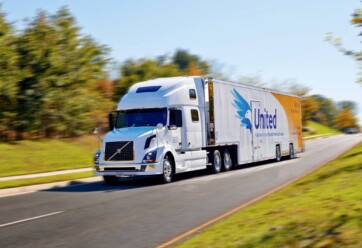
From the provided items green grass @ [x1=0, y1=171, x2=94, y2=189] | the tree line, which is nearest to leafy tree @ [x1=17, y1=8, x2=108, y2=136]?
the tree line

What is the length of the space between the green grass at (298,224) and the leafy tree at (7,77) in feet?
71.1

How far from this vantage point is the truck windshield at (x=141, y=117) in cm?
1777

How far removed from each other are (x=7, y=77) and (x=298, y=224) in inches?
966

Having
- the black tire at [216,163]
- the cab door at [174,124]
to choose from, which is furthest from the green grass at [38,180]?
the black tire at [216,163]

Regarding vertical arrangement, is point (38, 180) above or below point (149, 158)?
below

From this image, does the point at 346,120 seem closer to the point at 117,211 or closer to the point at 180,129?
the point at 180,129

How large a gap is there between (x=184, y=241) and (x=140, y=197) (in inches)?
235

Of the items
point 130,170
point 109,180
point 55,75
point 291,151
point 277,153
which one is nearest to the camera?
A: point 130,170

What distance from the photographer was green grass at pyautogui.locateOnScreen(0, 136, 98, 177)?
2398 centimetres

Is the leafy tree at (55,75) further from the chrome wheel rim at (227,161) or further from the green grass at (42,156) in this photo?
the chrome wheel rim at (227,161)

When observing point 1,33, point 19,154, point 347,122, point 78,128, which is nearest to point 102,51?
point 78,128

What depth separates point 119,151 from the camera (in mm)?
17031

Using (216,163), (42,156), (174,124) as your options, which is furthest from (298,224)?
(42,156)

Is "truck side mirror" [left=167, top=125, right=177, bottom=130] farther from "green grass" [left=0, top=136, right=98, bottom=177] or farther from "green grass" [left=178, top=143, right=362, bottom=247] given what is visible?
"green grass" [left=0, top=136, right=98, bottom=177]
